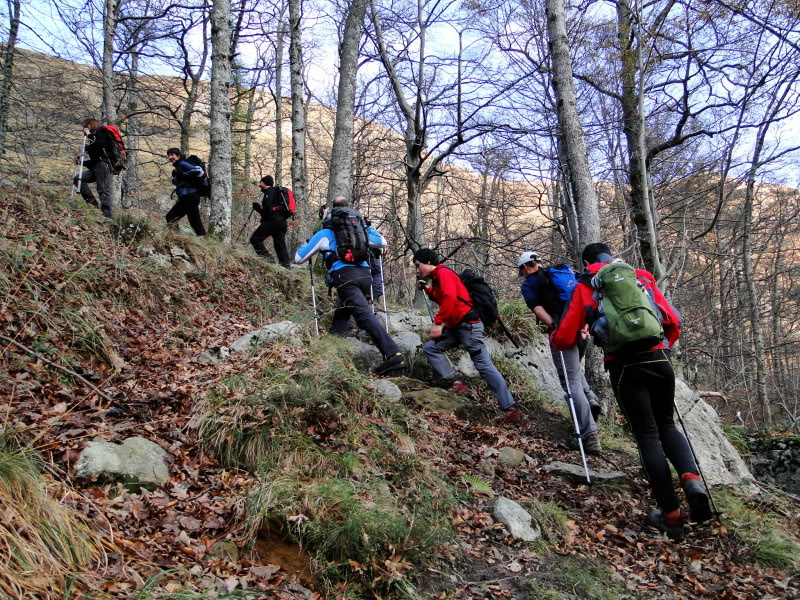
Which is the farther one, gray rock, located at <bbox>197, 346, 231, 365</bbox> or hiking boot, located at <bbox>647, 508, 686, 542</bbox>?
gray rock, located at <bbox>197, 346, 231, 365</bbox>

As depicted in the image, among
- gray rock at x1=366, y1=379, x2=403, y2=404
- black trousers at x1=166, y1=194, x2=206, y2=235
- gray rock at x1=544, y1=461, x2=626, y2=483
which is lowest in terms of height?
gray rock at x1=544, y1=461, x2=626, y2=483

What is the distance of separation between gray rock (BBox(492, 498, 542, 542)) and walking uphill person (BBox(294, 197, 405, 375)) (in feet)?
9.11

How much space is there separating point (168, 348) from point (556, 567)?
449 centimetres

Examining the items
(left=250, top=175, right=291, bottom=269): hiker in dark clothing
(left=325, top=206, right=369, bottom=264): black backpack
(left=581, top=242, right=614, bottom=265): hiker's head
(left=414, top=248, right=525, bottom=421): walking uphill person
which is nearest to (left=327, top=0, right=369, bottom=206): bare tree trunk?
(left=250, top=175, right=291, bottom=269): hiker in dark clothing

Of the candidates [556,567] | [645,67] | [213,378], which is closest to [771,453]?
[556,567]

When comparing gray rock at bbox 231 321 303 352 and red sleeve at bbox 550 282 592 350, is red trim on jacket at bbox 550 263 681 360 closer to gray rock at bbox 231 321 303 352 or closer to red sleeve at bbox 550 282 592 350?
red sleeve at bbox 550 282 592 350

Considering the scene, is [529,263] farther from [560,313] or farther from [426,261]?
[426,261]

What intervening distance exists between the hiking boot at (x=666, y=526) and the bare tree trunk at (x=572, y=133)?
12.7ft

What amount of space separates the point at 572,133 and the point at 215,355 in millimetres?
5656

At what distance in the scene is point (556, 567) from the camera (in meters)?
3.89

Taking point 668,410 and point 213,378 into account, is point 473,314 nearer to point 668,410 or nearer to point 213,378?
point 668,410

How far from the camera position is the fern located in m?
4.72

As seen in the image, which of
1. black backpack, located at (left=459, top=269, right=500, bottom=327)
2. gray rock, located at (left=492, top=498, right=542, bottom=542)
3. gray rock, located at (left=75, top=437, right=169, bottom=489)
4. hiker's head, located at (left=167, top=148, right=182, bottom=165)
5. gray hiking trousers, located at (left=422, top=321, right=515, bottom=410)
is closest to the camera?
gray rock, located at (left=75, top=437, right=169, bottom=489)

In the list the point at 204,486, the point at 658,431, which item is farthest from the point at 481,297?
the point at 204,486
